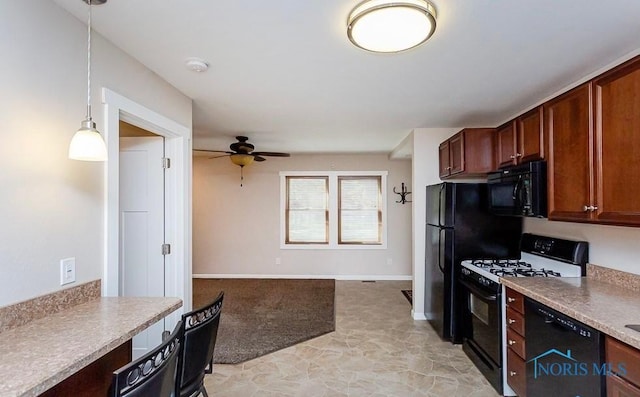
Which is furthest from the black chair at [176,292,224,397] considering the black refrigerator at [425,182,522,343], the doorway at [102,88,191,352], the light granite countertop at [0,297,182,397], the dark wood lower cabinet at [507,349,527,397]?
the black refrigerator at [425,182,522,343]

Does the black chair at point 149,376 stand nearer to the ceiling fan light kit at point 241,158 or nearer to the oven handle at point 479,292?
the oven handle at point 479,292

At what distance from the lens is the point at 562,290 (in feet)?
6.91

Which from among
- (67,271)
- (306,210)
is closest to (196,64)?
(67,271)

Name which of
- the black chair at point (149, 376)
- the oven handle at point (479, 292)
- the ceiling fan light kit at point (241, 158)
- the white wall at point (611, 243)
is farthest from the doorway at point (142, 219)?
the white wall at point (611, 243)

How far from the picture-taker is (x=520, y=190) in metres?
2.63

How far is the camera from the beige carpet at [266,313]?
11.1ft

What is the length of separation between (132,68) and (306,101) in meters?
1.47

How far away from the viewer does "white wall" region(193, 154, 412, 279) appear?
636cm

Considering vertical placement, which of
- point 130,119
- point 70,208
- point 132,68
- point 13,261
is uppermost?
point 132,68

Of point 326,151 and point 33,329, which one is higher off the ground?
point 326,151

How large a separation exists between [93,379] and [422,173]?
3.72 meters

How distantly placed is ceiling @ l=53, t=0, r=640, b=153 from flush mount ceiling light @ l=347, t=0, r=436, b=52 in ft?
0.28

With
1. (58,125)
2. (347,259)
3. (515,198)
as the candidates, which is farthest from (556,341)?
(347,259)

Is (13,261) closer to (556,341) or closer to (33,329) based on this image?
(33,329)
